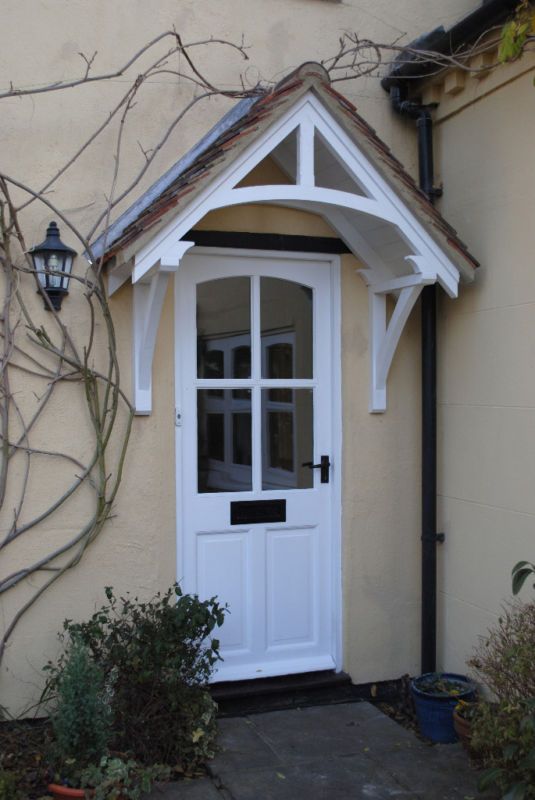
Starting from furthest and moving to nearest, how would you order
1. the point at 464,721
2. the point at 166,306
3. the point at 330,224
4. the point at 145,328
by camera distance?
the point at 330,224
the point at 166,306
the point at 145,328
the point at 464,721

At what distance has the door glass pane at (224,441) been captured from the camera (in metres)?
4.61

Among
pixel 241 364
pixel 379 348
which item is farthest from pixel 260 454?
pixel 379 348

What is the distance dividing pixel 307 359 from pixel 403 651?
183 centimetres

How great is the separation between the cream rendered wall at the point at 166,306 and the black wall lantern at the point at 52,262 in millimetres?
118

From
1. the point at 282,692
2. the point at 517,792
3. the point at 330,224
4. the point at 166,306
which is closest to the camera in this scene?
the point at 517,792

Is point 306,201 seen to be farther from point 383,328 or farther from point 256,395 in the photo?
point 256,395

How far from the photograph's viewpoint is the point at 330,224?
4777 mm

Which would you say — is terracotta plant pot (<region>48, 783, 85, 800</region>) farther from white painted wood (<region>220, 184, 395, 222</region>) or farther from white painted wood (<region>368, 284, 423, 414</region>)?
white painted wood (<region>220, 184, 395, 222</region>)

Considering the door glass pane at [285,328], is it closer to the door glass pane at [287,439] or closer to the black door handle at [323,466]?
the door glass pane at [287,439]

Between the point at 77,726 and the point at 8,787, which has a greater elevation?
the point at 77,726

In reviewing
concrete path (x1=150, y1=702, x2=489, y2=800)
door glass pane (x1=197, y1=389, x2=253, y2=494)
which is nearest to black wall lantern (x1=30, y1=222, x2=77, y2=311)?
door glass pane (x1=197, y1=389, x2=253, y2=494)

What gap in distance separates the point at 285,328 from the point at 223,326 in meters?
0.37

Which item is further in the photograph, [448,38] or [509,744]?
[448,38]

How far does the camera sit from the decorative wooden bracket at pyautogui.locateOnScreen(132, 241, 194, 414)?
4.06 metres
